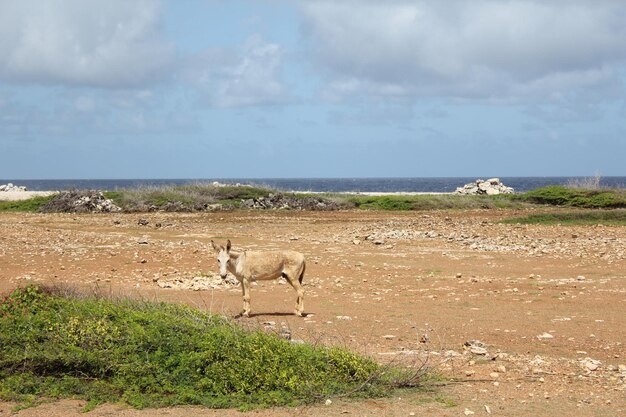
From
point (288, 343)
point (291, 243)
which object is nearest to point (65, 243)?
point (291, 243)

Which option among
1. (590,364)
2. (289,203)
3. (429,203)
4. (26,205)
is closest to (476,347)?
(590,364)

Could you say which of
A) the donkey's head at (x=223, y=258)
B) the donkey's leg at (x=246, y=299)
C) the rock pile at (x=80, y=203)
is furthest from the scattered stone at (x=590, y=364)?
the rock pile at (x=80, y=203)

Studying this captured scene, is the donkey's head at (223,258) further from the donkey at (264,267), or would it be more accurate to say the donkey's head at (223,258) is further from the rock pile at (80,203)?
the rock pile at (80,203)

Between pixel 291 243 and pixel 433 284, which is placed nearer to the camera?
pixel 433 284

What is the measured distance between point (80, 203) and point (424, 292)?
33.5m

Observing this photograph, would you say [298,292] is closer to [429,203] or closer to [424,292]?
[424,292]

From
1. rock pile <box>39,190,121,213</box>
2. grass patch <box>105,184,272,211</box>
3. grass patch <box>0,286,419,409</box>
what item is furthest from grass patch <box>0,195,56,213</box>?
grass patch <box>0,286,419,409</box>

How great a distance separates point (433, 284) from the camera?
63.1 feet

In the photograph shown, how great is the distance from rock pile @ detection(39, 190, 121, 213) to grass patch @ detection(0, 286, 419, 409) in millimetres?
37075

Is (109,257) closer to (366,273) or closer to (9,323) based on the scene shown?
(366,273)

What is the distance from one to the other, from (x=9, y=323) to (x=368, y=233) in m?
21.9

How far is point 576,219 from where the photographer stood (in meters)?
37.1

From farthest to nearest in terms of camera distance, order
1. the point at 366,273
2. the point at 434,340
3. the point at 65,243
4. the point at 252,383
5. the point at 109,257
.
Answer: the point at 65,243 < the point at 109,257 < the point at 366,273 < the point at 434,340 < the point at 252,383

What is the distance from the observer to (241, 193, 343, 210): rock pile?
49.4 m
